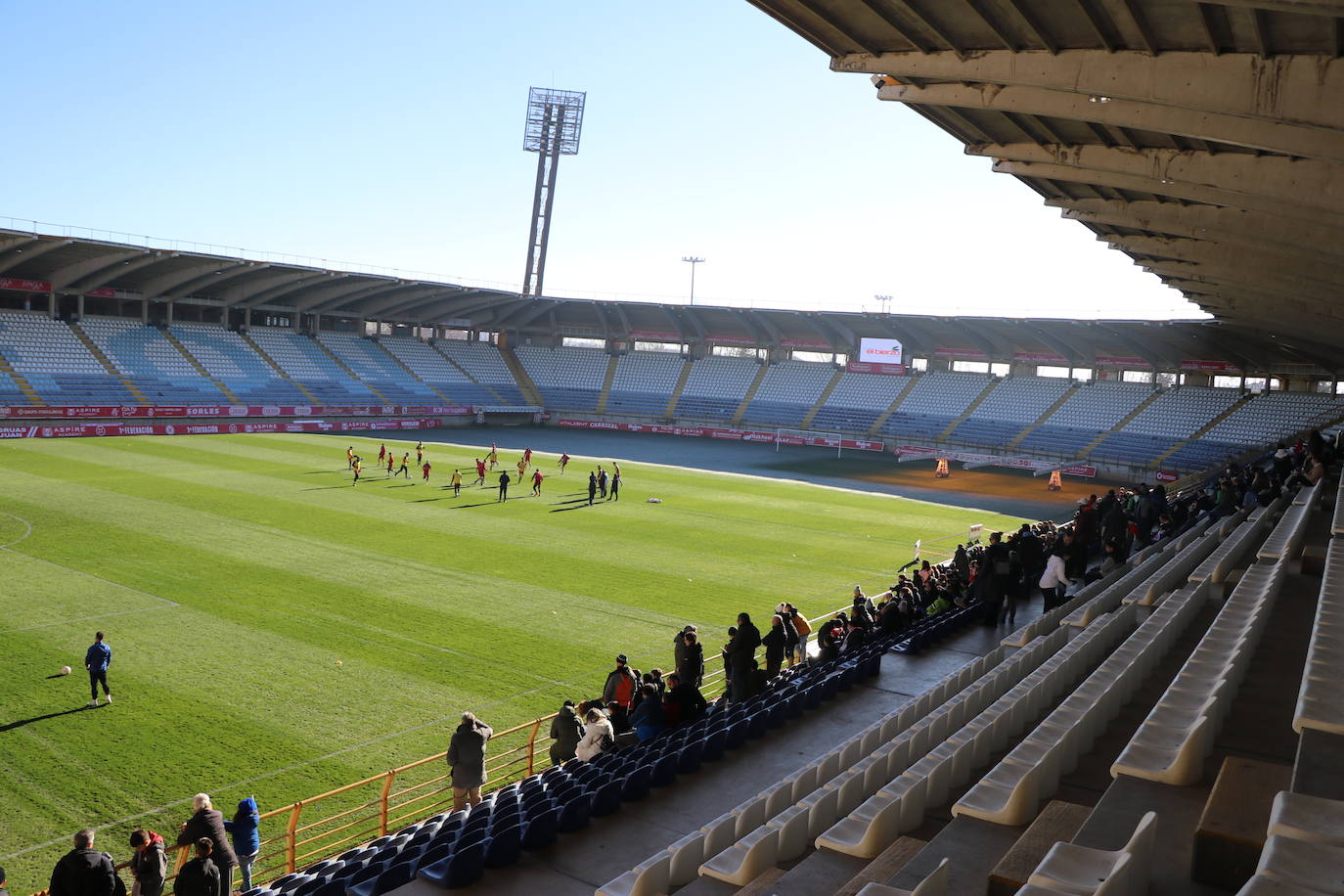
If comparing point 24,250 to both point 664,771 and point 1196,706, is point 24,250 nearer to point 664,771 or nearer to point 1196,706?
point 664,771

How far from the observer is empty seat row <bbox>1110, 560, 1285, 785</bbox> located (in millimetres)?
5219

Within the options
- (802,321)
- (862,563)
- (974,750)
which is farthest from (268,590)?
(802,321)

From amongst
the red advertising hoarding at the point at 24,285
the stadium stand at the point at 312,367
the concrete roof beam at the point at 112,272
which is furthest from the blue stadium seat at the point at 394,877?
the red advertising hoarding at the point at 24,285

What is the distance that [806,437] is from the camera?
63031 mm

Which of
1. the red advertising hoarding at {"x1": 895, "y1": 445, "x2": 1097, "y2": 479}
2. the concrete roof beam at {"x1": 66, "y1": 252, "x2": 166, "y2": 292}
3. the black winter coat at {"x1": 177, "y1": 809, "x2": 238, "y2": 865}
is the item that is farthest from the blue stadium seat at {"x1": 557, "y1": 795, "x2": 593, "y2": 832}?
the concrete roof beam at {"x1": 66, "y1": 252, "x2": 166, "y2": 292}

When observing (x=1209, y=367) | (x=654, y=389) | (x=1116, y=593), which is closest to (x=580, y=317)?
(x=654, y=389)

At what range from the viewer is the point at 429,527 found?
89.8 feet

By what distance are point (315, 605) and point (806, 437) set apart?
4740cm

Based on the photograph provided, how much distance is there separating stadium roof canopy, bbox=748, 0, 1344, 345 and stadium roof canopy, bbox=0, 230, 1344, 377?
31.7 metres

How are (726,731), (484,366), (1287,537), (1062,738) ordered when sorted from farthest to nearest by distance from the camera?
(484,366), (1287,537), (726,731), (1062,738)

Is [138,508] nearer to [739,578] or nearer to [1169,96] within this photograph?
[739,578]

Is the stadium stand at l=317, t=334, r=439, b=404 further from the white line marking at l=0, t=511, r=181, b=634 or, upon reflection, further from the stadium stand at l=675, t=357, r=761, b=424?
the white line marking at l=0, t=511, r=181, b=634

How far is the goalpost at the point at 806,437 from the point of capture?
6185 cm

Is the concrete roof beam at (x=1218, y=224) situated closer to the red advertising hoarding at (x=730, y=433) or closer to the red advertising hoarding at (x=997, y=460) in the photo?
the red advertising hoarding at (x=997, y=460)
